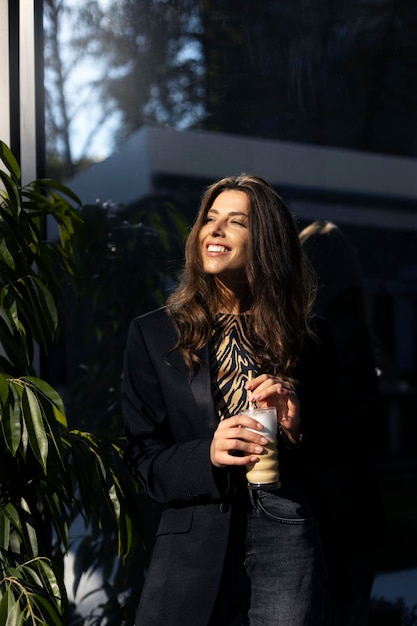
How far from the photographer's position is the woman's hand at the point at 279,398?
1620 mm

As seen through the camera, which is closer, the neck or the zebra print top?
the zebra print top

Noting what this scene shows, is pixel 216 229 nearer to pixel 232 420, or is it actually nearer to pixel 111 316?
pixel 232 420

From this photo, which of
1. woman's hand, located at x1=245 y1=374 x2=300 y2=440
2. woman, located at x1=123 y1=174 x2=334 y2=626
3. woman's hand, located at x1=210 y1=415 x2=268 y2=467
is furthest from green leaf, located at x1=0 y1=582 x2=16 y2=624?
woman's hand, located at x1=245 y1=374 x2=300 y2=440

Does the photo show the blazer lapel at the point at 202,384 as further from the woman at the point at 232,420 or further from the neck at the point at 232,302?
the neck at the point at 232,302

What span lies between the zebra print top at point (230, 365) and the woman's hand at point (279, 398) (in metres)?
0.09

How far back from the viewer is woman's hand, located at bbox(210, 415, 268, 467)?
158cm

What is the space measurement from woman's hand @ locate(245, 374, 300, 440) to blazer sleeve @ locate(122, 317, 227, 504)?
0.14 m

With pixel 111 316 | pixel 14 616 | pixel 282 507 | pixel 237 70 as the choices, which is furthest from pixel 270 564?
pixel 237 70

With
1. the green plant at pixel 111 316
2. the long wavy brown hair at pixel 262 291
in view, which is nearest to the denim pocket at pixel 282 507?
the long wavy brown hair at pixel 262 291

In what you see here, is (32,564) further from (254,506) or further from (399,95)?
(399,95)

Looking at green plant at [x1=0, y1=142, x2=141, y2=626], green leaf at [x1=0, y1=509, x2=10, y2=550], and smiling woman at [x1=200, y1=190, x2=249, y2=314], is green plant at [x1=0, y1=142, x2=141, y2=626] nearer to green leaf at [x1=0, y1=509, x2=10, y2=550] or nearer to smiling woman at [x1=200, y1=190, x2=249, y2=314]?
green leaf at [x1=0, y1=509, x2=10, y2=550]

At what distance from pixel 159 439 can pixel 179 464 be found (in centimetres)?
11

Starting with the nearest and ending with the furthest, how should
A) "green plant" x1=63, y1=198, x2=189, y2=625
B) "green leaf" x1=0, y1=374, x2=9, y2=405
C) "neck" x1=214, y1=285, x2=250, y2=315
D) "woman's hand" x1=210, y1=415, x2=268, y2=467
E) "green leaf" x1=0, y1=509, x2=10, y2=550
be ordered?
"woman's hand" x1=210, y1=415, x2=268, y2=467, "green leaf" x1=0, y1=374, x2=9, y2=405, "green leaf" x1=0, y1=509, x2=10, y2=550, "neck" x1=214, y1=285, x2=250, y2=315, "green plant" x1=63, y1=198, x2=189, y2=625

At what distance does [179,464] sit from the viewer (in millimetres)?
1713
